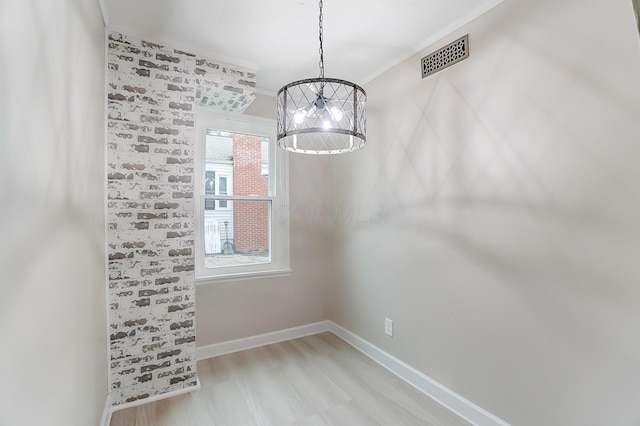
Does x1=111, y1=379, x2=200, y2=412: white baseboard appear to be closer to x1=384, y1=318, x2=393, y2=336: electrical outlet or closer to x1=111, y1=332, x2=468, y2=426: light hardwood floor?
x1=111, y1=332, x2=468, y2=426: light hardwood floor

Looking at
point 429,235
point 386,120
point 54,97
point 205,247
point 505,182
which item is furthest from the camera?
point 205,247

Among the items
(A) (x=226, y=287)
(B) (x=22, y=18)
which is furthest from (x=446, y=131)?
(A) (x=226, y=287)

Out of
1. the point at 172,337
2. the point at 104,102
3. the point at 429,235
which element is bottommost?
the point at 172,337

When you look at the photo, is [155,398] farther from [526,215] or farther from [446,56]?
[446,56]

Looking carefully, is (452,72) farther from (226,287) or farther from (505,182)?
(226,287)

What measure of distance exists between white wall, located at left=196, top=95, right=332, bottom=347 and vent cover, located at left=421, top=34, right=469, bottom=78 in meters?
1.48

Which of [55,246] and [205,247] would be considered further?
[205,247]

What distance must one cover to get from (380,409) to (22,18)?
2.52 meters

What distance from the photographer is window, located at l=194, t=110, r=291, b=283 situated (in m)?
2.83

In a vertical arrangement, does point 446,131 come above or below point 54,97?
above

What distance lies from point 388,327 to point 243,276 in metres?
1.42

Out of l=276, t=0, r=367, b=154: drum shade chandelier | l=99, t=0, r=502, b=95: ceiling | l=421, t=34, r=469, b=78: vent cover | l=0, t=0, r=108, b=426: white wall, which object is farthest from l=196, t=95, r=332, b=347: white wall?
l=276, t=0, r=367, b=154: drum shade chandelier

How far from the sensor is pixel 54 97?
A: 1.03 meters

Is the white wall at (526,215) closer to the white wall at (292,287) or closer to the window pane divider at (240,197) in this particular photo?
the white wall at (292,287)
